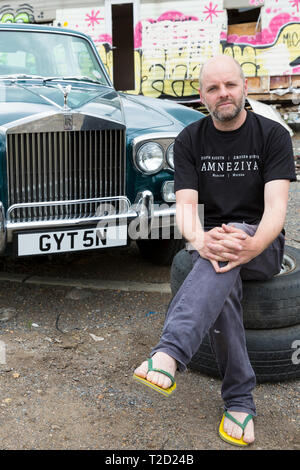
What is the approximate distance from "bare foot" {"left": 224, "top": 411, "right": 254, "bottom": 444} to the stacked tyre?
364 mm

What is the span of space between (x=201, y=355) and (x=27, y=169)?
5.15 feet

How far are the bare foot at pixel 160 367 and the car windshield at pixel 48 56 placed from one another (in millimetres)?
3029

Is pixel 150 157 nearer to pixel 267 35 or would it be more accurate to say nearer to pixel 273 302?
pixel 273 302

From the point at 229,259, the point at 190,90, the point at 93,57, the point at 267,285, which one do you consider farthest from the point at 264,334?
the point at 190,90

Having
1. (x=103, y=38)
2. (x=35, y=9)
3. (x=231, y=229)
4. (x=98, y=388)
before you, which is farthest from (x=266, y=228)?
(x=35, y=9)

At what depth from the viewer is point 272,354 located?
7.89 feet

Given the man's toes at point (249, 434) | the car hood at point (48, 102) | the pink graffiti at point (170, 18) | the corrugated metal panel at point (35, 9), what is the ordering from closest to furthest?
the man's toes at point (249, 434)
the car hood at point (48, 102)
the pink graffiti at point (170, 18)
the corrugated metal panel at point (35, 9)

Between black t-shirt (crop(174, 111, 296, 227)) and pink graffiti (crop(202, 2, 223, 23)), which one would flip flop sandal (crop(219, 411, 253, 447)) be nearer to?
black t-shirt (crop(174, 111, 296, 227))

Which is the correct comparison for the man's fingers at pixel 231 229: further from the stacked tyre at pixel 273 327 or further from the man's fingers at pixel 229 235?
the stacked tyre at pixel 273 327

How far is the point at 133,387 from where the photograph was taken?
250 centimetres

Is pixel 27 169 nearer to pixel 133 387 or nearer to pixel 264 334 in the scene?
pixel 133 387

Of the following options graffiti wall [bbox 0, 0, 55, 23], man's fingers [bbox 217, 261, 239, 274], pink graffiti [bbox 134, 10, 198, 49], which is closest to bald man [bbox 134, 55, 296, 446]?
man's fingers [bbox 217, 261, 239, 274]

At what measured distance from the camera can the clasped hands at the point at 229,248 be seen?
2.07 m

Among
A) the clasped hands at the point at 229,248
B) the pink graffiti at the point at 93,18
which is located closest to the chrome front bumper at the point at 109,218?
the clasped hands at the point at 229,248
